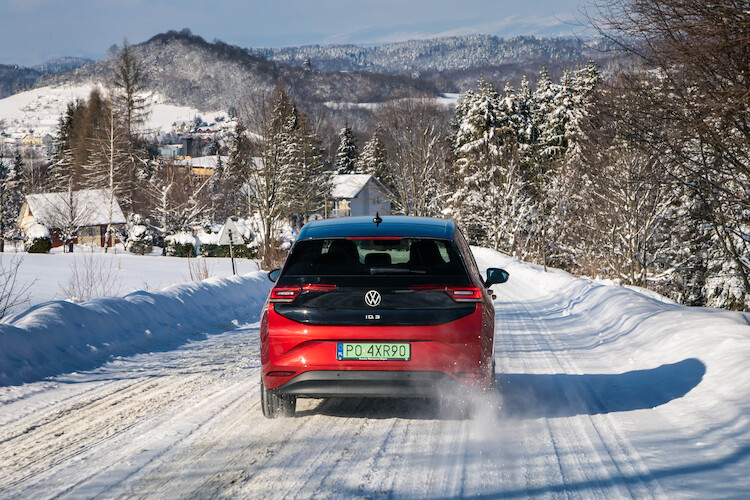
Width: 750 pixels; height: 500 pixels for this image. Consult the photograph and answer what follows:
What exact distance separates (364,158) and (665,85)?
8359 centimetres

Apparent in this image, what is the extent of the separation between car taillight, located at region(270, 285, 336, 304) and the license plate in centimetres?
43

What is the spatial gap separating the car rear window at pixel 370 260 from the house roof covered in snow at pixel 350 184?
7832 cm

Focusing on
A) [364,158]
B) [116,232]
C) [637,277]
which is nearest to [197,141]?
[364,158]

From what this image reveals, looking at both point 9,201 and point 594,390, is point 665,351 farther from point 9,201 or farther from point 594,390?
point 9,201

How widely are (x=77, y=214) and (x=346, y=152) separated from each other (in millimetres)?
42594

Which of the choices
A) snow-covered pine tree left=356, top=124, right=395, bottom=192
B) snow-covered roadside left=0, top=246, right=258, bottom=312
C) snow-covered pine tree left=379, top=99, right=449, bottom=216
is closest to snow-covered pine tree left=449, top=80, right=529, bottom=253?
snow-covered pine tree left=379, top=99, right=449, bottom=216

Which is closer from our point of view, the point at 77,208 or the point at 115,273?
the point at 115,273

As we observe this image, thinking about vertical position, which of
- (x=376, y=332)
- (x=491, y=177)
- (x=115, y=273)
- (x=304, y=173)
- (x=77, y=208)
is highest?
(x=304, y=173)

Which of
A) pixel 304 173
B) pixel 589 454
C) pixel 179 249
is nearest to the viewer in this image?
pixel 589 454

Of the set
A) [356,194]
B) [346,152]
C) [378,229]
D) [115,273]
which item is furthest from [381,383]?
[346,152]

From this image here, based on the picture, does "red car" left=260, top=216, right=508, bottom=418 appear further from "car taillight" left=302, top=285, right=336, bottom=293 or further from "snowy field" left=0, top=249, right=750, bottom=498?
"snowy field" left=0, top=249, right=750, bottom=498

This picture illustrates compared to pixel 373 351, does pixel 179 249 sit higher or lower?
lower

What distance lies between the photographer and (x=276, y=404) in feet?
17.7

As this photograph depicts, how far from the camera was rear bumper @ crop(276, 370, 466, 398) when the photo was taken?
489 cm
